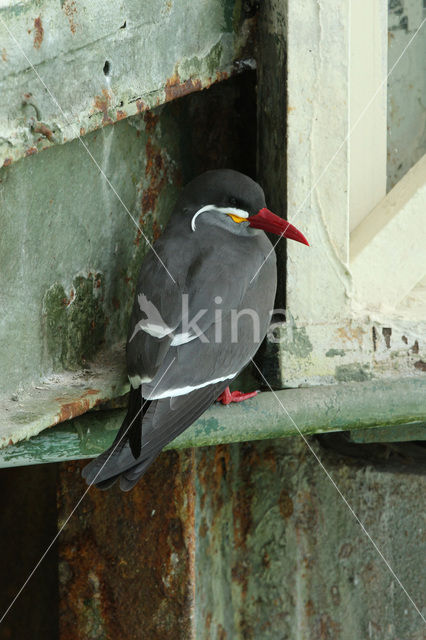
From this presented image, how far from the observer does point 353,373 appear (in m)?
2.55

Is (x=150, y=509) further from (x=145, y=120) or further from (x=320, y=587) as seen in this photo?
(x=145, y=120)

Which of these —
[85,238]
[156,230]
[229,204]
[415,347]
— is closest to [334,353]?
[415,347]

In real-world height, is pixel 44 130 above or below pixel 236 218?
below

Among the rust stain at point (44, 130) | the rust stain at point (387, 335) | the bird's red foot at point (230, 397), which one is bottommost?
the bird's red foot at point (230, 397)

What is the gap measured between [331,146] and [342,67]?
0.19 meters

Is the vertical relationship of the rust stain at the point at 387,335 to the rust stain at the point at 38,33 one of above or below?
below

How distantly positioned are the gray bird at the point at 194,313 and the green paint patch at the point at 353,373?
0.28 m

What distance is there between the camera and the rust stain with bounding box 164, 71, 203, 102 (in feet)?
7.63

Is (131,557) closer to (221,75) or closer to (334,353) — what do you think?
(334,353)

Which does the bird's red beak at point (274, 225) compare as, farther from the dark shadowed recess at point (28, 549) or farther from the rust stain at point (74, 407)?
the dark shadowed recess at point (28, 549)

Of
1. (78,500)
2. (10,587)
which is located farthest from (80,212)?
(10,587)

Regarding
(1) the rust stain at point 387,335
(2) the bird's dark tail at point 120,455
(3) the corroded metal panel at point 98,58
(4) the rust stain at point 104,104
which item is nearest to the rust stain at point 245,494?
(1) the rust stain at point 387,335

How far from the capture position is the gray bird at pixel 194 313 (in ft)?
6.90

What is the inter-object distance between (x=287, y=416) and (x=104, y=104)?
0.82m
